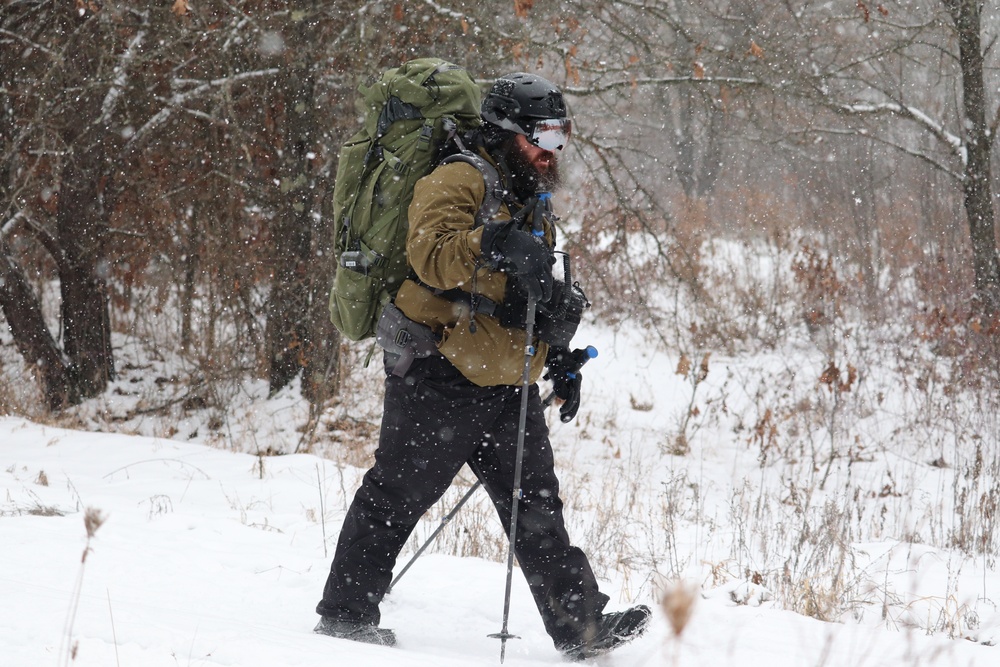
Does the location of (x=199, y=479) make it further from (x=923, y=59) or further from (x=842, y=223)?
(x=842, y=223)

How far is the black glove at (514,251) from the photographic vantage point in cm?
240

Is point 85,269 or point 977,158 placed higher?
point 977,158

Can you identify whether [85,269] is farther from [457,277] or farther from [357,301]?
[457,277]

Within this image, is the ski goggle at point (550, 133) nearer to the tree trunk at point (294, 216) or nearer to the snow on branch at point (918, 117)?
the tree trunk at point (294, 216)

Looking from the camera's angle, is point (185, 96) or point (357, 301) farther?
point (185, 96)

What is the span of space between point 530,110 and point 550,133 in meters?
0.10

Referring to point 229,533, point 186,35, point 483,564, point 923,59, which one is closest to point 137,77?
point 186,35

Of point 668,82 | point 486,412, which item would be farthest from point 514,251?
point 668,82

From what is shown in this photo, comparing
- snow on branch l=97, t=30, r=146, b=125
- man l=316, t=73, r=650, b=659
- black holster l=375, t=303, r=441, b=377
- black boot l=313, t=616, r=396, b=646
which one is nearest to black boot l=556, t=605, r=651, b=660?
man l=316, t=73, r=650, b=659

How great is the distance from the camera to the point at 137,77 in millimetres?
7629

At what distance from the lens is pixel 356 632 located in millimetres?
2734

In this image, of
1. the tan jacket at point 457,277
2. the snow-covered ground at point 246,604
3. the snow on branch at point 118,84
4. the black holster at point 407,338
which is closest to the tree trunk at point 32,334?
the snow on branch at point 118,84

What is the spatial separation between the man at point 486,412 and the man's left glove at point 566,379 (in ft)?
0.15

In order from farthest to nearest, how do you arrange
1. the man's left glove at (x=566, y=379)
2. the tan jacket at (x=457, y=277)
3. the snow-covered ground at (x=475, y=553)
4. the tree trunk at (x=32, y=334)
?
the tree trunk at (x=32, y=334) < the man's left glove at (x=566, y=379) < the tan jacket at (x=457, y=277) < the snow-covered ground at (x=475, y=553)
